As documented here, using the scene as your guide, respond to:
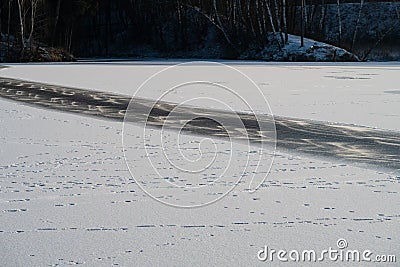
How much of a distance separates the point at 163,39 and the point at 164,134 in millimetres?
30441

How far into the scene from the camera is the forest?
26547 millimetres

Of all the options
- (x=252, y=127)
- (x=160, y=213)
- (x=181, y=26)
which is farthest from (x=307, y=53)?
(x=160, y=213)

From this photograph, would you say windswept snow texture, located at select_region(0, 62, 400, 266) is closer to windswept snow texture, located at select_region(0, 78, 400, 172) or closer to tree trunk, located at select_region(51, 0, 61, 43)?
windswept snow texture, located at select_region(0, 78, 400, 172)

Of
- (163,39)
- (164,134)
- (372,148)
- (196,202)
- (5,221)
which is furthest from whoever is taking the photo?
(163,39)

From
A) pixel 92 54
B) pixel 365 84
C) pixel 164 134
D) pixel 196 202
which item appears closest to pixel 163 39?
pixel 92 54

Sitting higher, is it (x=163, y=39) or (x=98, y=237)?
(x=163, y=39)

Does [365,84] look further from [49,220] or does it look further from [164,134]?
[49,220]

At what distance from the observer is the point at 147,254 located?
236cm

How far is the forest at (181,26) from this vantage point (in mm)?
26547

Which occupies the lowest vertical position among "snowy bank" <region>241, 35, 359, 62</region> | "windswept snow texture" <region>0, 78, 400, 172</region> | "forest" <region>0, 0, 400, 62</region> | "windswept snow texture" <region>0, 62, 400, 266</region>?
"windswept snow texture" <region>0, 62, 400, 266</region>

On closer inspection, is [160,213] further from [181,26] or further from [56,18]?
[181,26]

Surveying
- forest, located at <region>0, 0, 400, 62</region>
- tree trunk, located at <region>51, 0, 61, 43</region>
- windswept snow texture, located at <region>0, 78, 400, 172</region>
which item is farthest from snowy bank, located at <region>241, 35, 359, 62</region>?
windswept snow texture, located at <region>0, 78, 400, 172</region>

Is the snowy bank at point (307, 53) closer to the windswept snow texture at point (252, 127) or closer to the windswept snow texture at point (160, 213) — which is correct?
the windswept snow texture at point (252, 127)

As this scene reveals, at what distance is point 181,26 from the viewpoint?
3325 centimetres
